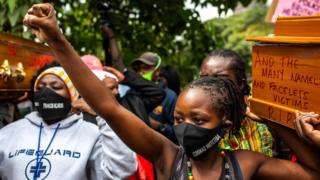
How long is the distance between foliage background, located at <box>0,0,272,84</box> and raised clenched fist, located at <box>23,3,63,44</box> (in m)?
2.55

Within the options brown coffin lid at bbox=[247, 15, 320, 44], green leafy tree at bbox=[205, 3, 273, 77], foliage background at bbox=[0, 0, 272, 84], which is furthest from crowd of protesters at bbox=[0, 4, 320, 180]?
green leafy tree at bbox=[205, 3, 273, 77]

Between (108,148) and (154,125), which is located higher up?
(108,148)

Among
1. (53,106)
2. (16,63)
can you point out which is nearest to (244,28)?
(16,63)

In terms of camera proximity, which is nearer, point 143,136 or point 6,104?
point 143,136

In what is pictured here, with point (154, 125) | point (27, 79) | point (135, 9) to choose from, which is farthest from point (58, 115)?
point (135, 9)

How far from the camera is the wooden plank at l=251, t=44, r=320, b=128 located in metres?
2.25

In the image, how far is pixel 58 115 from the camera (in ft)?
10.7

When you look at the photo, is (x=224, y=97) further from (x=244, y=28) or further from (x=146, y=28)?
(x=244, y=28)

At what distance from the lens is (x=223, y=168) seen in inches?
94.2

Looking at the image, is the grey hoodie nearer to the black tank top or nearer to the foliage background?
the black tank top

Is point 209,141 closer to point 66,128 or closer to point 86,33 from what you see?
point 66,128

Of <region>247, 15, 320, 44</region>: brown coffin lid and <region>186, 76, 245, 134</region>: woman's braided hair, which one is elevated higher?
<region>247, 15, 320, 44</region>: brown coffin lid

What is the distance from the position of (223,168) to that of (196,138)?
8.0 inches

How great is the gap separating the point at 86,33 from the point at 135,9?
96 centimetres
